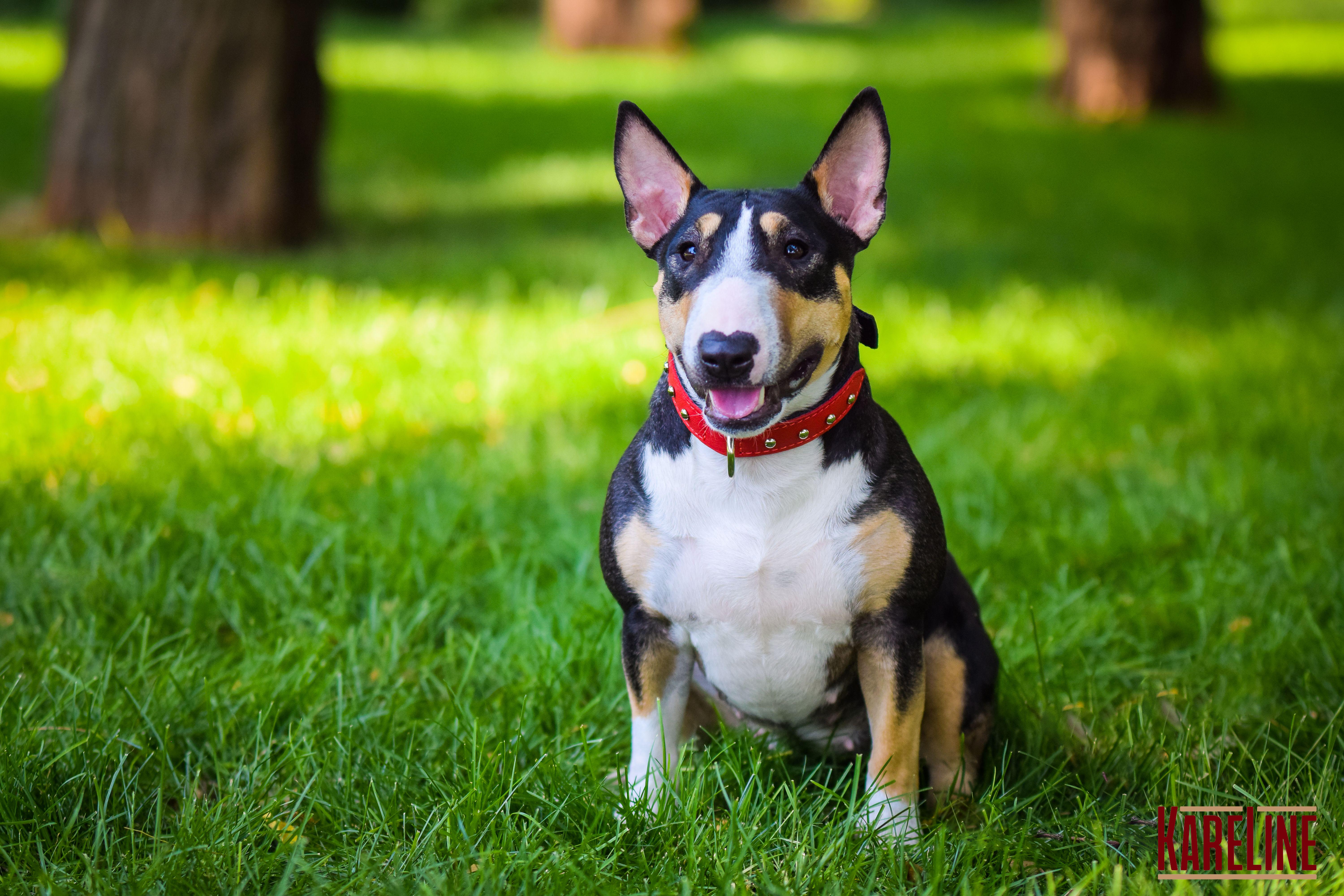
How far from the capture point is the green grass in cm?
214

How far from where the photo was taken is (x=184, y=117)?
255 inches

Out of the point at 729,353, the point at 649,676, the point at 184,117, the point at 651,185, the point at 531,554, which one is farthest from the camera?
the point at 184,117

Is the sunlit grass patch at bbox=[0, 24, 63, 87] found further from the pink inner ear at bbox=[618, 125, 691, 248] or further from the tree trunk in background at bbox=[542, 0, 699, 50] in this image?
the pink inner ear at bbox=[618, 125, 691, 248]

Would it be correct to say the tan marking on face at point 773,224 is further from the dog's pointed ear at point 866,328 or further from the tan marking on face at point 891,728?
the tan marking on face at point 891,728

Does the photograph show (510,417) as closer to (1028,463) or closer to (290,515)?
(290,515)

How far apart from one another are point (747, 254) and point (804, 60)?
1694 centimetres

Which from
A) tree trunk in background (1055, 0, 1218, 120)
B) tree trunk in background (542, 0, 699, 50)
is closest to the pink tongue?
tree trunk in background (1055, 0, 1218, 120)

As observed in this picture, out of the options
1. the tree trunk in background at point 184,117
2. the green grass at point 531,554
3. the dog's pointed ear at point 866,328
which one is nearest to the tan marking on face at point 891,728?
the green grass at point 531,554

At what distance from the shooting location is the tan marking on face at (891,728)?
2.19 m

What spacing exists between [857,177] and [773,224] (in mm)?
300

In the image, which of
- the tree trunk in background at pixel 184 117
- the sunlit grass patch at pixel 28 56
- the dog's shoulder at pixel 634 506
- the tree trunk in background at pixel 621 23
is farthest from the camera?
the tree trunk in background at pixel 621 23

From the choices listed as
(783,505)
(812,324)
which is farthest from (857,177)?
(783,505)

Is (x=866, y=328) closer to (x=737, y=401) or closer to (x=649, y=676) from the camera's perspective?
(x=737, y=401)

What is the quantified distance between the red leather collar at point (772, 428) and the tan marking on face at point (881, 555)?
0.20 meters
